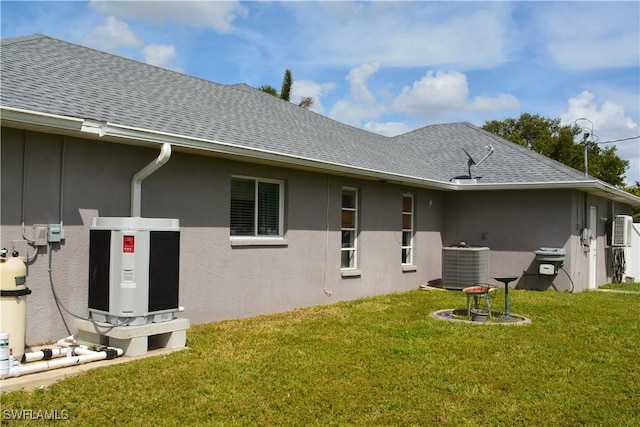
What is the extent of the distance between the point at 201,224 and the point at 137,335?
241 cm

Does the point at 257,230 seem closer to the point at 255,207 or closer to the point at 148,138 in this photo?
the point at 255,207

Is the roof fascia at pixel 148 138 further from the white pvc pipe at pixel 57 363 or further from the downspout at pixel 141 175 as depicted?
the white pvc pipe at pixel 57 363

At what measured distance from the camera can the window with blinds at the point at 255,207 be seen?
352 inches

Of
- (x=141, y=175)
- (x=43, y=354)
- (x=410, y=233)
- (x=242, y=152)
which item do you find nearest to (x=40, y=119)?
(x=141, y=175)

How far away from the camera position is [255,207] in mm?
9281

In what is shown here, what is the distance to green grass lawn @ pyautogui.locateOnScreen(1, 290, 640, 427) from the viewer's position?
4574mm

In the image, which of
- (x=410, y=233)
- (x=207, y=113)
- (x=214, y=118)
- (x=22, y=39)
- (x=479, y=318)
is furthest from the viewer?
(x=410, y=233)

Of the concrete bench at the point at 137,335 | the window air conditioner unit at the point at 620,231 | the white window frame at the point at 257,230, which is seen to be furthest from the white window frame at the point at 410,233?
the concrete bench at the point at 137,335

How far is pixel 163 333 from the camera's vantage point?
21.2 ft

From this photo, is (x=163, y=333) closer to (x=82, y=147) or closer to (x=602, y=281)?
(x=82, y=147)

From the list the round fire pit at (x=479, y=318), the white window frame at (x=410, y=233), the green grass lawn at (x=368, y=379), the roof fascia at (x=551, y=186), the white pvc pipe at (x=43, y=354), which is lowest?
the green grass lawn at (x=368, y=379)

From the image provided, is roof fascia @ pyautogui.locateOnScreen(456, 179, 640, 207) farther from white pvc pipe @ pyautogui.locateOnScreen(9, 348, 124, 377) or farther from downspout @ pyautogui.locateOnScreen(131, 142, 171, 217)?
white pvc pipe @ pyautogui.locateOnScreen(9, 348, 124, 377)

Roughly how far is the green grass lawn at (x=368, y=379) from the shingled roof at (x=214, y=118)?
9.19ft

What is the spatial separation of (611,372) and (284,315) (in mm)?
4985
